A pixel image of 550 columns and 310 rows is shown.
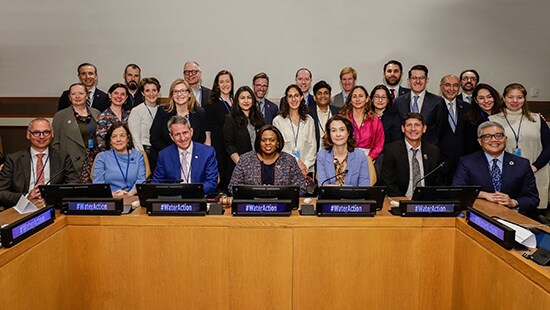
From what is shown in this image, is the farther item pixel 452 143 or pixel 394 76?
pixel 394 76

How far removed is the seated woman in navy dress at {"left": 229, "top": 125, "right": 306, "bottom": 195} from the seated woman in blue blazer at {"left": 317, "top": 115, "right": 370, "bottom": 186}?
0.21 meters

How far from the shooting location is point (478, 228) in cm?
208

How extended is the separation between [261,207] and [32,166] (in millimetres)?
1805

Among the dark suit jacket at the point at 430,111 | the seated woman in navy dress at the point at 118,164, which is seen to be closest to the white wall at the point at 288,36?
the dark suit jacket at the point at 430,111

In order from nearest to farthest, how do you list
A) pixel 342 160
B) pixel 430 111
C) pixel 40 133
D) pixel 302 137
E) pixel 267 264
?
pixel 267 264 < pixel 40 133 < pixel 342 160 < pixel 302 137 < pixel 430 111

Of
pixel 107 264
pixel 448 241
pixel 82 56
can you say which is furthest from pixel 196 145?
pixel 82 56

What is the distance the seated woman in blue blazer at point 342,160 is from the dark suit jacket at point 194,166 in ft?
2.55

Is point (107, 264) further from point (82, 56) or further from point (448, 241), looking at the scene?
point (82, 56)

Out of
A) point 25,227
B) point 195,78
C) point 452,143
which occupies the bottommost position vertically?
point 25,227

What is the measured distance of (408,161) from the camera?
3.29 metres

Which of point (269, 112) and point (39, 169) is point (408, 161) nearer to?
point (269, 112)

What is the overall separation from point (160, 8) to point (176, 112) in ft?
7.46

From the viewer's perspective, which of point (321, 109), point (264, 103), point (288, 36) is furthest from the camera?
point (288, 36)

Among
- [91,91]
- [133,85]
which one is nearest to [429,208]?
[133,85]
